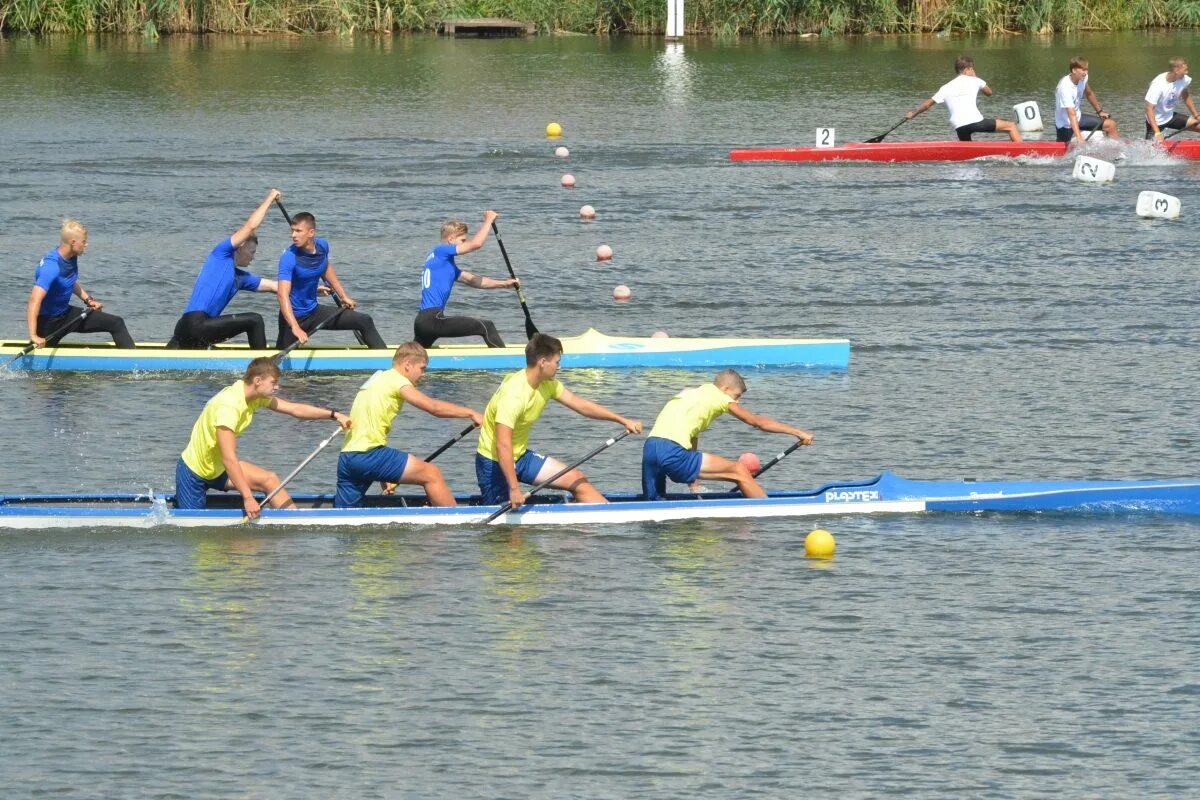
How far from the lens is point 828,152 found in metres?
31.9

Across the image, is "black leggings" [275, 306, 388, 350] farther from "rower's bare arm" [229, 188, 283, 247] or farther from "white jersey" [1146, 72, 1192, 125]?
"white jersey" [1146, 72, 1192, 125]

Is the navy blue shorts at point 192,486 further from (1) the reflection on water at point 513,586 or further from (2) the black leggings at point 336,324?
(2) the black leggings at point 336,324

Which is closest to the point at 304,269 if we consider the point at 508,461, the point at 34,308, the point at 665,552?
the point at 34,308

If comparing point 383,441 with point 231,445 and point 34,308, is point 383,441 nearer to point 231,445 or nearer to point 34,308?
point 231,445

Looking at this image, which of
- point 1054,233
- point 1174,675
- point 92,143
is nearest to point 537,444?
point 1174,675

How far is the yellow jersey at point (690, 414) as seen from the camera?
1391cm

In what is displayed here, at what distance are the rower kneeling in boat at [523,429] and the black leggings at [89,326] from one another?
6447 mm

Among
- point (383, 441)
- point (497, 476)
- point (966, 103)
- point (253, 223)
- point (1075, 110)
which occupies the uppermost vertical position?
point (966, 103)

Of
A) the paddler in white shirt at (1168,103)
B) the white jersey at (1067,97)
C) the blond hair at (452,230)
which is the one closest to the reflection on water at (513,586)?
the blond hair at (452,230)

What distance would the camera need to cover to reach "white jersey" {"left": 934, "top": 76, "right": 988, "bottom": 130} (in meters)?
30.6

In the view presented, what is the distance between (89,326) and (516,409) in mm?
7153

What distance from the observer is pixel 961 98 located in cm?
3092

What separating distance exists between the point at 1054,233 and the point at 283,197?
11692 millimetres

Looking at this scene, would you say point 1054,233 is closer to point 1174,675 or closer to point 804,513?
point 804,513
